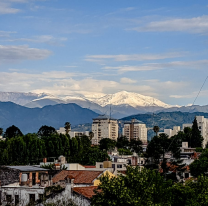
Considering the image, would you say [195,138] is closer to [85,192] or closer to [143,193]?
[85,192]

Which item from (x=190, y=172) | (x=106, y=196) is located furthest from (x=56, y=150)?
(x=106, y=196)

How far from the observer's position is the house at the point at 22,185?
3781 cm

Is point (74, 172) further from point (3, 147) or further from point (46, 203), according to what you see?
point (3, 147)

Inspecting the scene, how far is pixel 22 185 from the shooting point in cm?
4034

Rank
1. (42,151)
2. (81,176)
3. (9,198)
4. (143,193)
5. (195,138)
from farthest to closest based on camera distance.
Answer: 1. (195,138)
2. (42,151)
3. (81,176)
4. (9,198)
5. (143,193)

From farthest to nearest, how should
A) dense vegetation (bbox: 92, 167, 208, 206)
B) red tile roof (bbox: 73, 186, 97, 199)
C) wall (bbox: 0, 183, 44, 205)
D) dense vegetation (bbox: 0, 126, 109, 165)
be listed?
dense vegetation (bbox: 0, 126, 109, 165) → wall (bbox: 0, 183, 44, 205) → red tile roof (bbox: 73, 186, 97, 199) → dense vegetation (bbox: 92, 167, 208, 206)

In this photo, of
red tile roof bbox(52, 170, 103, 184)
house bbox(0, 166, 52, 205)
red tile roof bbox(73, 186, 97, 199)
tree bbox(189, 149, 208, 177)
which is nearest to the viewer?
red tile roof bbox(73, 186, 97, 199)

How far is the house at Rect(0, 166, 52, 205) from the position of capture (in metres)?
37.8

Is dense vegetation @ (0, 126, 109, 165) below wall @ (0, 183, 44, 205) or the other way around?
the other way around

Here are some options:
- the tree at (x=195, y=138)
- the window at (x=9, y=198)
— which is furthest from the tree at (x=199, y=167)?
the tree at (x=195, y=138)

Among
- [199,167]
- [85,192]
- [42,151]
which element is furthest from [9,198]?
[42,151]

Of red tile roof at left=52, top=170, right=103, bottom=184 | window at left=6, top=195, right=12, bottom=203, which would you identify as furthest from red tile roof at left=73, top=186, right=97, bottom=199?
red tile roof at left=52, top=170, right=103, bottom=184

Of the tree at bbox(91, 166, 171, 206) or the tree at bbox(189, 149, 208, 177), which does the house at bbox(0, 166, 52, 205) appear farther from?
the tree at bbox(189, 149, 208, 177)

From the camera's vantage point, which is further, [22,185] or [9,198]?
[22,185]
